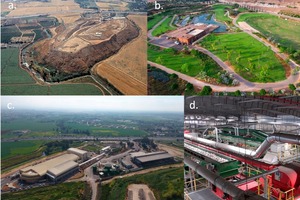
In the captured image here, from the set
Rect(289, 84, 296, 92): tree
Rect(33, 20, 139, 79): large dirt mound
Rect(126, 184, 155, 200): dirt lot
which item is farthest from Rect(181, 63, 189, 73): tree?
Rect(126, 184, 155, 200): dirt lot

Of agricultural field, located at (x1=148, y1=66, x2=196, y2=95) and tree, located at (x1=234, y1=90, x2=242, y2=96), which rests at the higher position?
agricultural field, located at (x1=148, y1=66, x2=196, y2=95)

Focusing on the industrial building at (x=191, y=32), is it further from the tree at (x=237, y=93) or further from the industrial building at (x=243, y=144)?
the tree at (x=237, y=93)

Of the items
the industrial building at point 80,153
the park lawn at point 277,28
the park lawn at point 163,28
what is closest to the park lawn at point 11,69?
the industrial building at point 80,153

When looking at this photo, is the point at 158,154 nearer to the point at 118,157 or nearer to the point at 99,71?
the point at 118,157

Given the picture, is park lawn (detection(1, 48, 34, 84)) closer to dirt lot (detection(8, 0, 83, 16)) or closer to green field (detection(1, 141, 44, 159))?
dirt lot (detection(8, 0, 83, 16))

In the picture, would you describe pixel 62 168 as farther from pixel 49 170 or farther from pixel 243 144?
pixel 243 144

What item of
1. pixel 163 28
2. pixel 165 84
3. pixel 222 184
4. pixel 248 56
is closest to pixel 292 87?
pixel 248 56

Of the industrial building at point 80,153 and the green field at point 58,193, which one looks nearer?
the green field at point 58,193
